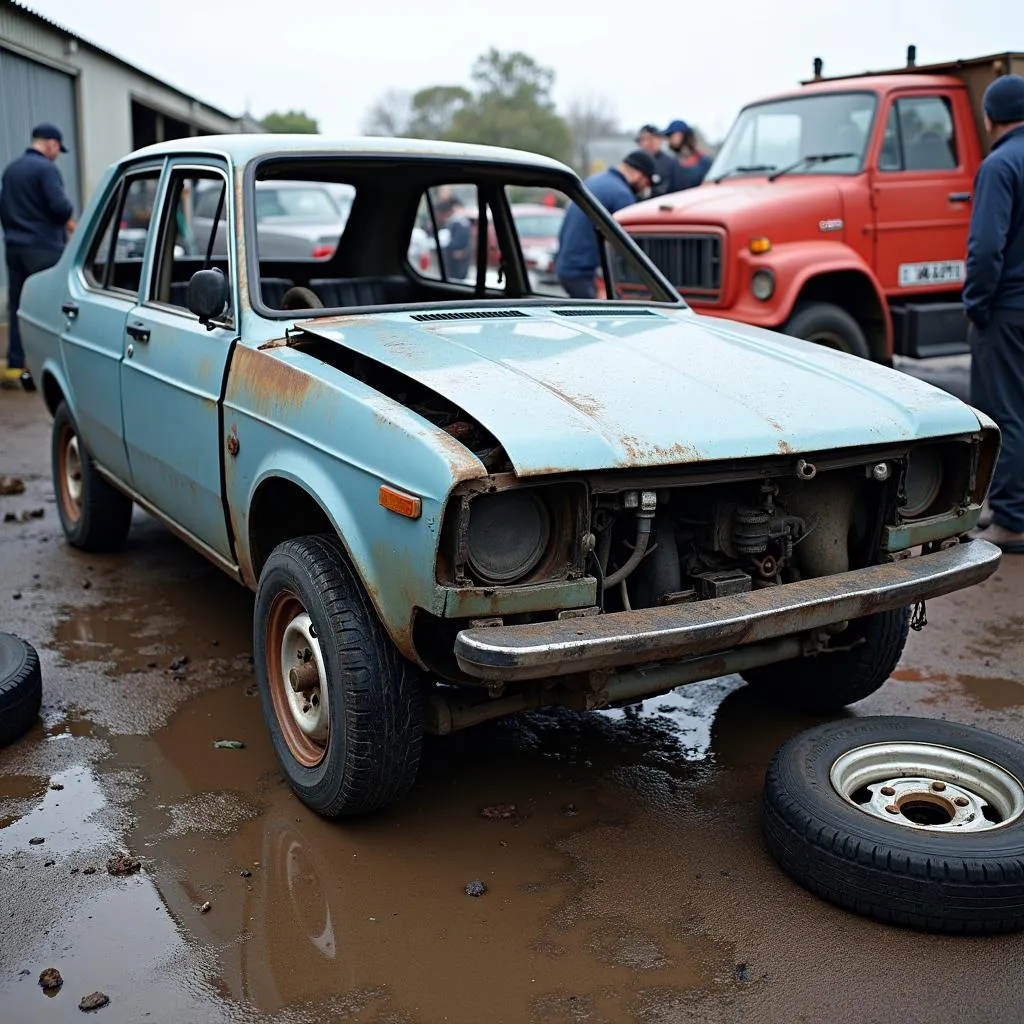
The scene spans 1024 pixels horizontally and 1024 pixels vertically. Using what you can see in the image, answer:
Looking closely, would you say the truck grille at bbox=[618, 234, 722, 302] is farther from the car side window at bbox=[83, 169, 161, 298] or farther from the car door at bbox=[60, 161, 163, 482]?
the car door at bbox=[60, 161, 163, 482]

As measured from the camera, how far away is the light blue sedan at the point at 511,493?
9.70 feet

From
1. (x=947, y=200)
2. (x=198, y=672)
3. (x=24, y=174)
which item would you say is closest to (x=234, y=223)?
(x=198, y=672)

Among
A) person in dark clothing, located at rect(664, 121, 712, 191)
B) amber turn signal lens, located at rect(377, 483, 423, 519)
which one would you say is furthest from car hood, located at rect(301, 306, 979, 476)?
person in dark clothing, located at rect(664, 121, 712, 191)

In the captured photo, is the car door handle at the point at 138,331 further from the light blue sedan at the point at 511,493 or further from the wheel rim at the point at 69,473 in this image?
the wheel rim at the point at 69,473

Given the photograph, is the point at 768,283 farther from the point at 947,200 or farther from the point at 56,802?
the point at 56,802

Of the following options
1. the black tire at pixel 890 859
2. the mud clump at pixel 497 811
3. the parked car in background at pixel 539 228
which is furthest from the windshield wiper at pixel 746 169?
the parked car in background at pixel 539 228

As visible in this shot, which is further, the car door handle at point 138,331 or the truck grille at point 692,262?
the truck grille at point 692,262

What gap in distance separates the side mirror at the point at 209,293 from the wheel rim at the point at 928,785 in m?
2.39

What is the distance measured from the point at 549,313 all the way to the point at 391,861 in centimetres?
202

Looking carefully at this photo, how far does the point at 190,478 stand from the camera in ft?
13.9

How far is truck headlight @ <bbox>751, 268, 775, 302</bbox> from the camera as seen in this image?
8.00 m

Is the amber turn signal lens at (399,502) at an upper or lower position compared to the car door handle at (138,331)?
lower

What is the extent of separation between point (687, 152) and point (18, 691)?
9.00m

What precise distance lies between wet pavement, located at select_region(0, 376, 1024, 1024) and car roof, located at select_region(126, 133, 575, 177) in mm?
1923
